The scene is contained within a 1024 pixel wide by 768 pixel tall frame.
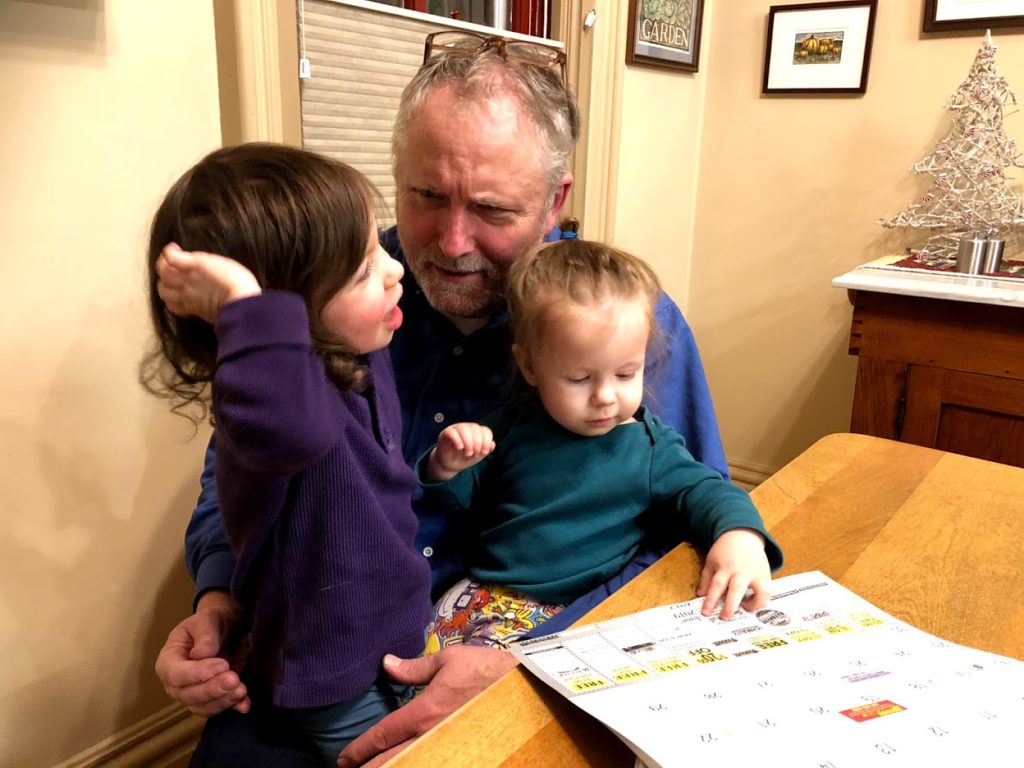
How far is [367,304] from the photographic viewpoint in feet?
2.69

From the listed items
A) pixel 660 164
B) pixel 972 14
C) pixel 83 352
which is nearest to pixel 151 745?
pixel 83 352

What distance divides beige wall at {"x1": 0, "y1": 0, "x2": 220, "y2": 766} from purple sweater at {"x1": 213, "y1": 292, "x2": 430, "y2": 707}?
1.74 ft

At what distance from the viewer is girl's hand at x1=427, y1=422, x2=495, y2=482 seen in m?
0.99

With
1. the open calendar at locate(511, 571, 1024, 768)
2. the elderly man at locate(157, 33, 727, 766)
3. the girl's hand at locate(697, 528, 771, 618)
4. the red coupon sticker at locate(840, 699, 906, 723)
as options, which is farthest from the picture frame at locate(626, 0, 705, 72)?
the red coupon sticker at locate(840, 699, 906, 723)

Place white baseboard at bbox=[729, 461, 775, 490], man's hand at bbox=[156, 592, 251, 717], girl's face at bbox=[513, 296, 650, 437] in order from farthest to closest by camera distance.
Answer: white baseboard at bbox=[729, 461, 775, 490], girl's face at bbox=[513, 296, 650, 437], man's hand at bbox=[156, 592, 251, 717]

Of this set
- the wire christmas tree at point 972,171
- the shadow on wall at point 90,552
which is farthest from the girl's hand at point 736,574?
the wire christmas tree at point 972,171

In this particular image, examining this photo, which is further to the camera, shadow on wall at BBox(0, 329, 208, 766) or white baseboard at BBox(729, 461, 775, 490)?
white baseboard at BBox(729, 461, 775, 490)

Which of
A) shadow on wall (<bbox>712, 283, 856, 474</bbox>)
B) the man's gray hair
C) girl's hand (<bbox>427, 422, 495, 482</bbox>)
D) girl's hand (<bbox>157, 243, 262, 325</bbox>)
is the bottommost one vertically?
shadow on wall (<bbox>712, 283, 856, 474</bbox>)

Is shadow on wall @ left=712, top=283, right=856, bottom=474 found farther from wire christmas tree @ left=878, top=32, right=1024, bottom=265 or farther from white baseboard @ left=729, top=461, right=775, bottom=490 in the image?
wire christmas tree @ left=878, top=32, right=1024, bottom=265

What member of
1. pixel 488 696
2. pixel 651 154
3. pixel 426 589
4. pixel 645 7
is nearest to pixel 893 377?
pixel 651 154

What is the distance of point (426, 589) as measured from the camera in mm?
946

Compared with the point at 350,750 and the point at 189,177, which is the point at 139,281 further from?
the point at 350,750

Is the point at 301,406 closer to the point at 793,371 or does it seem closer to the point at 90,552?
the point at 90,552

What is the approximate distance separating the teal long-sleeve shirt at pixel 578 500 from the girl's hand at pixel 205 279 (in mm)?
481
